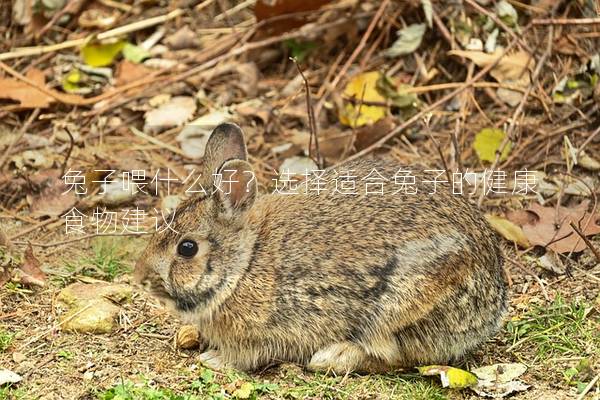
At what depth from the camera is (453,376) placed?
4699 mm

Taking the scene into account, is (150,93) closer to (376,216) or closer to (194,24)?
(194,24)

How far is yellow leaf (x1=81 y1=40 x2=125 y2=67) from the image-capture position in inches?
311

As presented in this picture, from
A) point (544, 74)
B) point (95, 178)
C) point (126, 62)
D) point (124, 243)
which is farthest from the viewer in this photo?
point (126, 62)

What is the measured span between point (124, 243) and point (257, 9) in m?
2.31

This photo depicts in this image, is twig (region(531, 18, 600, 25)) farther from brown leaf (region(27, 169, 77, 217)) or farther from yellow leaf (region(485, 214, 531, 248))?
brown leaf (region(27, 169, 77, 217))

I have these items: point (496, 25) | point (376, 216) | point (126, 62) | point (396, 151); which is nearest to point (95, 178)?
point (126, 62)

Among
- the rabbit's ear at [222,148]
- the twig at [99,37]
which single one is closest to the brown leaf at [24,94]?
the twig at [99,37]

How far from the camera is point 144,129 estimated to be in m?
7.37

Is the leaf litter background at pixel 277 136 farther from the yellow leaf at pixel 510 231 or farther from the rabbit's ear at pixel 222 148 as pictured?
the rabbit's ear at pixel 222 148

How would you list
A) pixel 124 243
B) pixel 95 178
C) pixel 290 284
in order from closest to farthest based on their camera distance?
pixel 290 284 → pixel 124 243 → pixel 95 178

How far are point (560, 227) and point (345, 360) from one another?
1771 millimetres

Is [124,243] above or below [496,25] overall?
below

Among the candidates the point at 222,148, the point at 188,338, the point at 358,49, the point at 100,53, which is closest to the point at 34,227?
the point at 188,338

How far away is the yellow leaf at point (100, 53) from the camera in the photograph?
25.9 ft
